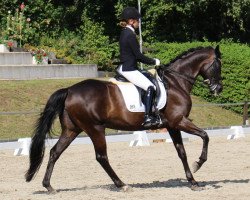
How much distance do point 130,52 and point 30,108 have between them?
1369 centimetres

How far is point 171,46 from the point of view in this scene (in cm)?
3378

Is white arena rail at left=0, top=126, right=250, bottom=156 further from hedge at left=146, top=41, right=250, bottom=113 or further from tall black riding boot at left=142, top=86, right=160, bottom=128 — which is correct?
tall black riding boot at left=142, top=86, right=160, bottom=128

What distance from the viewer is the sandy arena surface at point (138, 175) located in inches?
440

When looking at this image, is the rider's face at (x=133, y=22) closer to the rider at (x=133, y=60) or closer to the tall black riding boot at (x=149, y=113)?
the rider at (x=133, y=60)

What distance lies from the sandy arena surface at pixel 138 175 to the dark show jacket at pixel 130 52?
74.6 inches

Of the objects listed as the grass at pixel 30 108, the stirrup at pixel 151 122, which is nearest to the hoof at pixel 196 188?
the stirrup at pixel 151 122

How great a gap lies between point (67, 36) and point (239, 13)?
7.82 metres

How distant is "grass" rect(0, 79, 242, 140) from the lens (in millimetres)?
23547

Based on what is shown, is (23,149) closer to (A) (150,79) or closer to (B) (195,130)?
(A) (150,79)

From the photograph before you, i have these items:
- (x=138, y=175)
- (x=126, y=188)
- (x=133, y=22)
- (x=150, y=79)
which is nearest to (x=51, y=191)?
(x=126, y=188)

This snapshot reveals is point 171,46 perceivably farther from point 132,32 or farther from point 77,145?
point 132,32

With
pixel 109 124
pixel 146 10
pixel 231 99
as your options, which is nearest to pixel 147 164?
pixel 109 124

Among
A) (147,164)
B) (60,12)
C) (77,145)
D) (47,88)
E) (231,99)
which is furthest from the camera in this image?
(60,12)

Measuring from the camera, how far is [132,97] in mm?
11906
